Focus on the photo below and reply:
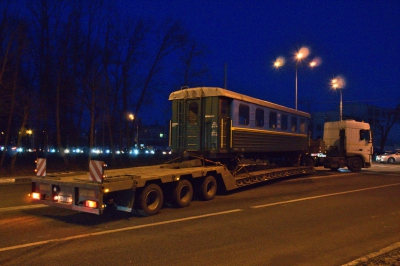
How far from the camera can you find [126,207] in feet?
30.7

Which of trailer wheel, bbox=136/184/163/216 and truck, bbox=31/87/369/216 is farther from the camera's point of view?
trailer wheel, bbox=136/184/163/216

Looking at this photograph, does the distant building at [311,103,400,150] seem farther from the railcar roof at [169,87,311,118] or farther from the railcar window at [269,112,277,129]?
the railcar roof at [169,87,311,118]

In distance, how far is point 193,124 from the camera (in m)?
14.1

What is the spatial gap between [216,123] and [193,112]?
→ 113 centimetres

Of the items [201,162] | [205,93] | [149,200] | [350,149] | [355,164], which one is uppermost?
[205,93]

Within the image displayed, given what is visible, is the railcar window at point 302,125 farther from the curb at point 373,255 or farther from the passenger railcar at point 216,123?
the curb at point 373,255

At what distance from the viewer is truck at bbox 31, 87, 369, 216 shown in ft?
29.3

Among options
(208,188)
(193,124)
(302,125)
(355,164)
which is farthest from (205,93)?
(355,164)

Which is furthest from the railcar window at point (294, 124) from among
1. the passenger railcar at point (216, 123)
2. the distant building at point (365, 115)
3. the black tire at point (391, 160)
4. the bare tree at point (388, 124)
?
the distant building at point (365, 115)

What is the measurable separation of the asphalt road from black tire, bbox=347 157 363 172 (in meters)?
12.4

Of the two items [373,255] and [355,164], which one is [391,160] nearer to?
[355,164]

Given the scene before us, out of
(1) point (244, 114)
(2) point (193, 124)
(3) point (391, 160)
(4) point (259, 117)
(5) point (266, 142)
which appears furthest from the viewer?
(3) point (391, 160)

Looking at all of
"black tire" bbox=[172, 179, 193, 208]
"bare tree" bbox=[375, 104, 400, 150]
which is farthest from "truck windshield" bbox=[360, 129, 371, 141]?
"bare tree" bbox=[375, 104, 400, 150]

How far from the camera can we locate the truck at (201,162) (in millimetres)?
8945
